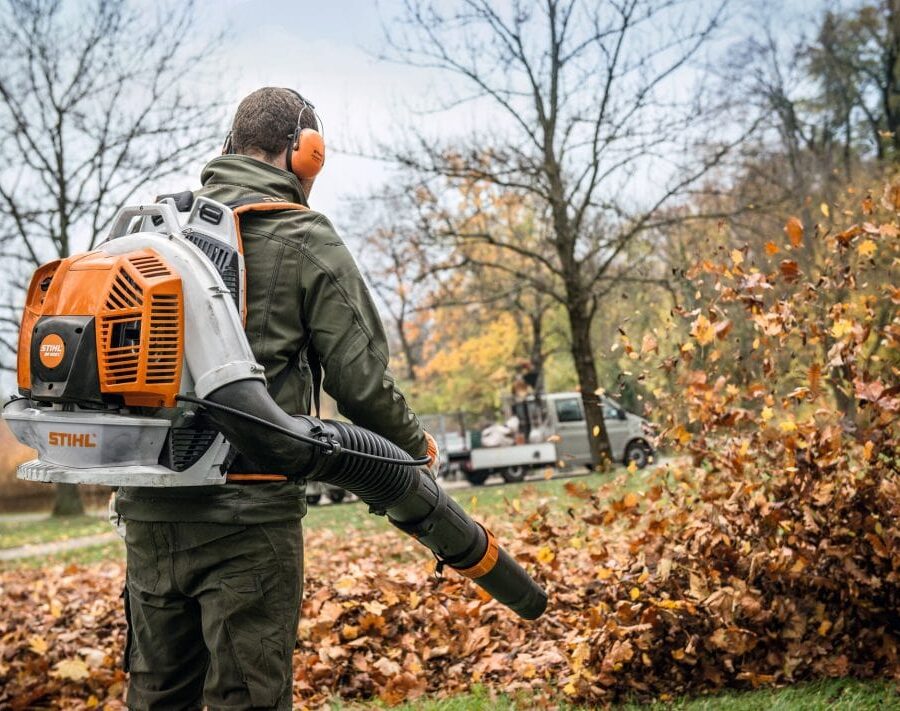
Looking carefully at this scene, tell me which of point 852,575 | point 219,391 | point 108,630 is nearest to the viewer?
point 219,391

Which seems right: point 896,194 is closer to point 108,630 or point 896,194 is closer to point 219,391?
point 219,391

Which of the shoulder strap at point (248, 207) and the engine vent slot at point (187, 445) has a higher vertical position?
the shoulder strap at point (248, 207)

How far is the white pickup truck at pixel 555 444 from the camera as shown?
2342 centimetres

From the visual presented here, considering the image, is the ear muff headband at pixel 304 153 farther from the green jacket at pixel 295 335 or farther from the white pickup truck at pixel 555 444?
the white pickup truck at pixel 555 444

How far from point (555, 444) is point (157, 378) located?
21409 mm

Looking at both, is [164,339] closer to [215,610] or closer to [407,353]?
[215,610]

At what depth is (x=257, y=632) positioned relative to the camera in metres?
2.23

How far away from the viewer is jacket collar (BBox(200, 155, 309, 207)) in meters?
2.46

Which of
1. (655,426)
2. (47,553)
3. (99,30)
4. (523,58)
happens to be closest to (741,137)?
(523,58)

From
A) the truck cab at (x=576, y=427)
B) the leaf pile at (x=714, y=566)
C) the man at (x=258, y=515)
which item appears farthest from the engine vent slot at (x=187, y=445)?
the truck cab at (x=576, y=427)

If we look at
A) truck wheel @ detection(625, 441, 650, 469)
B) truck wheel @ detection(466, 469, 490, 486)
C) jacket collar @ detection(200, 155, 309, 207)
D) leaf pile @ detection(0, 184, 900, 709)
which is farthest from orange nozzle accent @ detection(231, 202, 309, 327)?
truck wheel @ detection(466, 469, 490, 486)

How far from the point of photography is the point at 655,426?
4852 millimetres

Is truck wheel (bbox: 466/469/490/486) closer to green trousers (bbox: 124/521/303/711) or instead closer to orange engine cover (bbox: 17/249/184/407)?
green trousers (bbox: 124/521/303/711)

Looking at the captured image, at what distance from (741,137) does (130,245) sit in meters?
13.2
